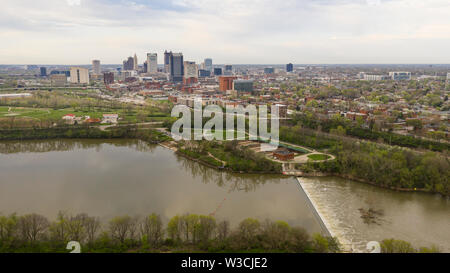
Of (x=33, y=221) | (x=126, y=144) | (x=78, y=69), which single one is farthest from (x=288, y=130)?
(x=78, y=69)

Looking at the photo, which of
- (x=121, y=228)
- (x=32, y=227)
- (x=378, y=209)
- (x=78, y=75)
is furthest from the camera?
(x=78, y=75)

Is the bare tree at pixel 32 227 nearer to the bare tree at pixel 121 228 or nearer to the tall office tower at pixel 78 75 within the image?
the bare tree at pixel 121 228

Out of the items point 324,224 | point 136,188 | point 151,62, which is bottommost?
point 324,224

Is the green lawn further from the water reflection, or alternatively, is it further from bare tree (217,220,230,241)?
bare tree (217,220,230,241)

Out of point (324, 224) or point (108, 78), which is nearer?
point (324, 224)

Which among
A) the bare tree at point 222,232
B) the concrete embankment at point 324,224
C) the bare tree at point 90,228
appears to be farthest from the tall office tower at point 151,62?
the bare tree at point 222,232

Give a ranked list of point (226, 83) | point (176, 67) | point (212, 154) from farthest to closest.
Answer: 1. point (176, 67)
2. point (226, 83)
3. point (212, 154)

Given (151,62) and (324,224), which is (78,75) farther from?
(324,224)

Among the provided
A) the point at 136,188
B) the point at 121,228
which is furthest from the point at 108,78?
the point at 121,228
